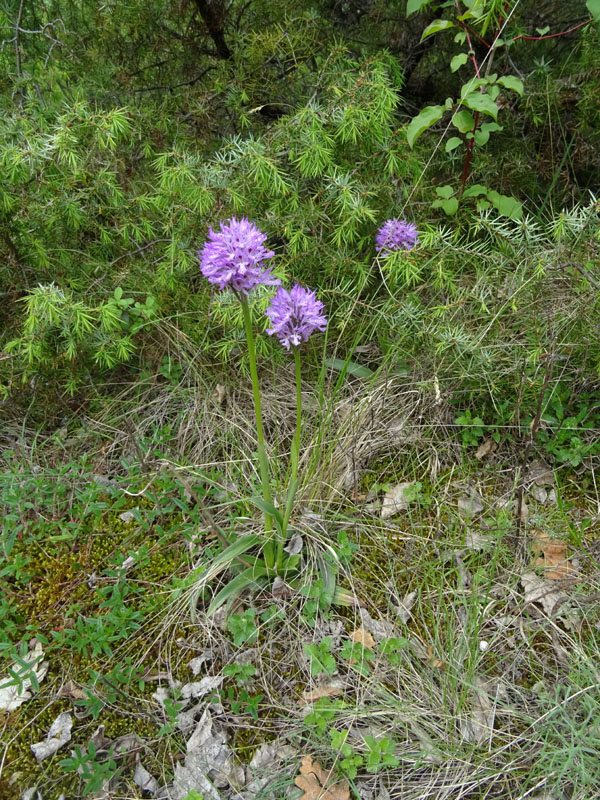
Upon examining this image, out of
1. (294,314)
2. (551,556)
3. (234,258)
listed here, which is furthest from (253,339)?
(551,556)

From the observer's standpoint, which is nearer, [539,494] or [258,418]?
[258,418]

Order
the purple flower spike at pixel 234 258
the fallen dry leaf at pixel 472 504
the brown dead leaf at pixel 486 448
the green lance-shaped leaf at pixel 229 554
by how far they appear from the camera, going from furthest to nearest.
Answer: the brown dead leaf at pixel 486 448, the fallen dry leaf at pixel 472 504, the green lance-shaped leaf at pixel 229 554, the purple flower spike at pixel 234 258

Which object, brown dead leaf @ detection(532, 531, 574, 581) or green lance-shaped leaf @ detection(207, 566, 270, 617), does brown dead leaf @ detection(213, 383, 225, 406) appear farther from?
brown dead leaf @ detection(532, 531, 574, 581)

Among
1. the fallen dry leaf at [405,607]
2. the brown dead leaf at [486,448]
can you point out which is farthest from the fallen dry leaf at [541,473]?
the fallen dry leaf at [405,607]

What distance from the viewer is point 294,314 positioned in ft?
4.82

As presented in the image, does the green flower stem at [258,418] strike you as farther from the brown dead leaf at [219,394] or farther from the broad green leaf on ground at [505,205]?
the broad green leaf on ground at [505,205]

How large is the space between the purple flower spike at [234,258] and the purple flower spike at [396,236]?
95 centimetres

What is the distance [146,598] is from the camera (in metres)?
1.79

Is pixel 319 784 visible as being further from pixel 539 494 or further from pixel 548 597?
pixel 539 494

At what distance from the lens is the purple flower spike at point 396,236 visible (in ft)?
7.14

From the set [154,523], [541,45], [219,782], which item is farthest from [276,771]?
[541,45]

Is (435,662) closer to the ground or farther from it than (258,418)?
closer to the ground

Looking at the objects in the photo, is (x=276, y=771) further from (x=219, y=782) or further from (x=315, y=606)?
(x=315, y=606)

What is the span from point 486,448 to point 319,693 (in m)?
1.09
